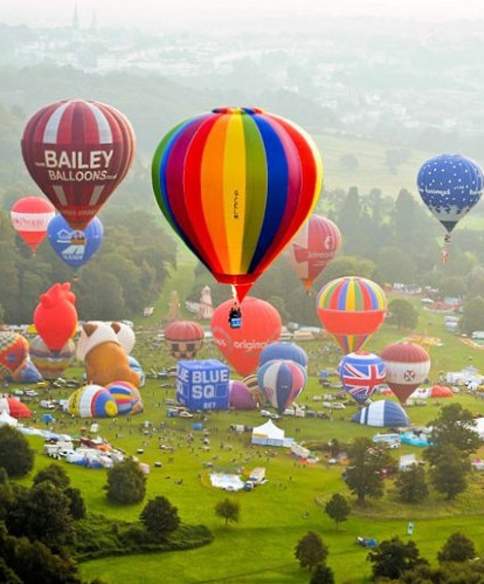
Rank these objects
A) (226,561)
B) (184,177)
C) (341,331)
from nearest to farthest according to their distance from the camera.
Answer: (184,177) < (226,561) < (341,331)

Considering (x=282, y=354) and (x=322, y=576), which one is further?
(x=282, y=354)

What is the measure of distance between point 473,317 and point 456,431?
29.4 metres

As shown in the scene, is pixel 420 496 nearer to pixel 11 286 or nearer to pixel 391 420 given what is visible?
pixel 391 420

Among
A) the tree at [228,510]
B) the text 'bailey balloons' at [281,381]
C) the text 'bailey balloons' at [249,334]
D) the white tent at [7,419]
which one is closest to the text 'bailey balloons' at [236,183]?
the tree at [228,510]

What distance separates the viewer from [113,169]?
6241 cm

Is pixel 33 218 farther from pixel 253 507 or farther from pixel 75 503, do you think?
pixel 75 503

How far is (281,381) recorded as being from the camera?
66.1 m

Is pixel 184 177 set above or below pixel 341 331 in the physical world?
above

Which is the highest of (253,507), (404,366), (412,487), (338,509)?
(404,366)

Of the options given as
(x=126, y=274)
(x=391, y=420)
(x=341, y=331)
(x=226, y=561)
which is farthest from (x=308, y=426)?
(x=126, y=274)

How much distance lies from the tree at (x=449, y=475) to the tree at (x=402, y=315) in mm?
32449

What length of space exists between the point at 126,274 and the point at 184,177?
44575mm

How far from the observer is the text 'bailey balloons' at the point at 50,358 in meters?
70.1

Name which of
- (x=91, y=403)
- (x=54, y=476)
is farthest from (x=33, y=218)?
(x=54, y=476)
